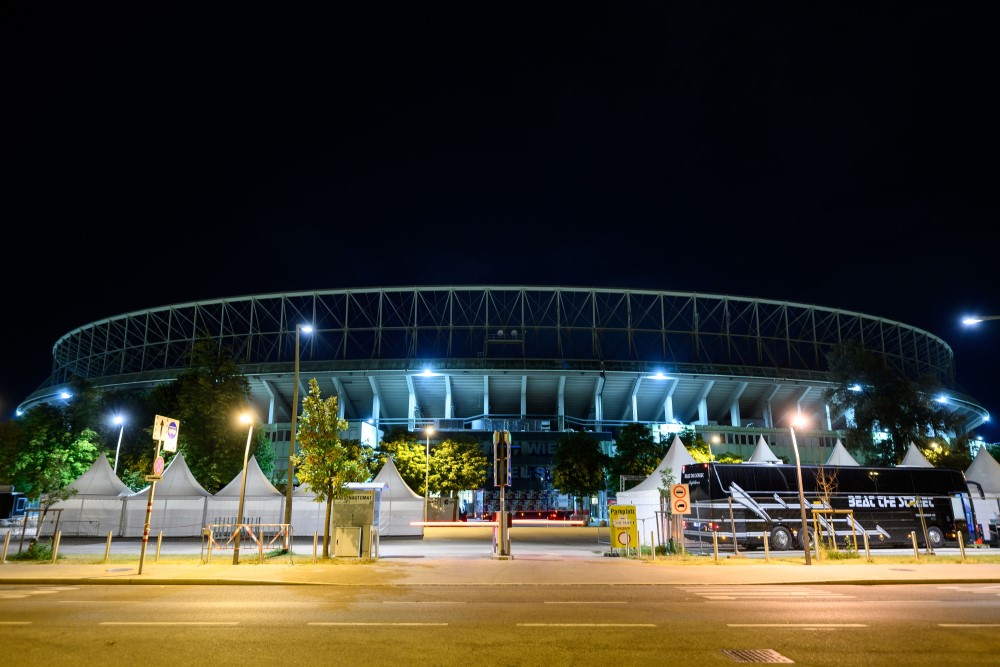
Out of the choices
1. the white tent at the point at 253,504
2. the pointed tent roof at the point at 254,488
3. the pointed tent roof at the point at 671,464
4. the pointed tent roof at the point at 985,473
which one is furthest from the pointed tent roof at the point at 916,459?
the pointed tent roof at the point at 254,488

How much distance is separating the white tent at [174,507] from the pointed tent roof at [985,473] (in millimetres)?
41257

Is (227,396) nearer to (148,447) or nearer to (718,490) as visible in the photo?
(148,447)

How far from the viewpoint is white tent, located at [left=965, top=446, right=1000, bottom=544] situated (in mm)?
31953

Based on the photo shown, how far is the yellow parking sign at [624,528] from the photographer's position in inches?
954

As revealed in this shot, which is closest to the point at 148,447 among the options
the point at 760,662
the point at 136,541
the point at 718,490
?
the point at 136,541

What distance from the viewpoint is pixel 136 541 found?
33.7 meters

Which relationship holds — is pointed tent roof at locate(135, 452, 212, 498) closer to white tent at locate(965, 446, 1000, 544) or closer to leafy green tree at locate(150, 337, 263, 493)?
leafy green tree at locate(150, 337, 263, 493)

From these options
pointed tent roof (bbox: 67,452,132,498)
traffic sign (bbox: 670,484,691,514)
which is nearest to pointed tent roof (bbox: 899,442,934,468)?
traffic sign (bbox: 670,484,691,514)

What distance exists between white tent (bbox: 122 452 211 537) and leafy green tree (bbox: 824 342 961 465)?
5154 cm

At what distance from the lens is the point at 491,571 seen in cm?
1889

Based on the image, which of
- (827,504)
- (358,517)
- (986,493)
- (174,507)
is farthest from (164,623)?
(986,493)

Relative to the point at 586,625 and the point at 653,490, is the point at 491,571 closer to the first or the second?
the point at 586,625

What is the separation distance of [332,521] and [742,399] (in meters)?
71.6

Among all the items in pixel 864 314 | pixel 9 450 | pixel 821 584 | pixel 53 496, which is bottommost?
pixel 821 584
